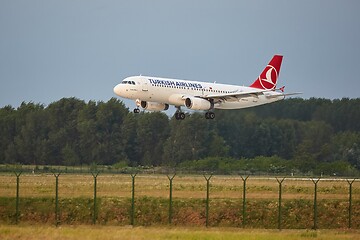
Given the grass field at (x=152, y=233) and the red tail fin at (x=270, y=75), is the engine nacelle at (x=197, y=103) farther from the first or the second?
the grass field at (x=152, y=233)

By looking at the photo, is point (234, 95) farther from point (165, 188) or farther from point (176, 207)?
point (176, 207)

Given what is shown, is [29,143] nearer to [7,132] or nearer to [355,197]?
[7,132]

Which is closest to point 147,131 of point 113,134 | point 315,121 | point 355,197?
point 113,134

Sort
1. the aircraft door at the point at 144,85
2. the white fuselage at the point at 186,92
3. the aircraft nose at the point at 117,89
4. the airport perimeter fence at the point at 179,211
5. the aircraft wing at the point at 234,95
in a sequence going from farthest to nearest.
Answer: the aircraft wing at the point at 234,95, the aircraft nose at the point at 117,89, the white fuselage at the point at 186,92, the aircraft door at the point at 144,85, the airport perimeter fence at the point at 179,211

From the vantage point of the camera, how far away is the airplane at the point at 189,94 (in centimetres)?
7000

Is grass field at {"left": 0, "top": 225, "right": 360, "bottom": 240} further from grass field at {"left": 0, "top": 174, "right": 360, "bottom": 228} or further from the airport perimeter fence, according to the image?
grass field at {"left": 0, "top": 174, "right": 360, "bottom": 228}

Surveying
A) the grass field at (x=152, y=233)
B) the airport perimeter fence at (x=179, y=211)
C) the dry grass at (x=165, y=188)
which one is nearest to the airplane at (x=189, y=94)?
the dry grass at (x=165, y=188)

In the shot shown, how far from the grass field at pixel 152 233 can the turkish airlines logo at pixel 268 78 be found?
43891 mm

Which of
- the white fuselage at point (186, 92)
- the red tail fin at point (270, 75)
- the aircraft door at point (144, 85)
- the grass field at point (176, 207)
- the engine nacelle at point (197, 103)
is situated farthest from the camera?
the red tail fin at point (270, 75)

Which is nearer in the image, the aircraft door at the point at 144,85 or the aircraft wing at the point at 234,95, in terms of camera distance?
the aircraft door at the point at 144,85

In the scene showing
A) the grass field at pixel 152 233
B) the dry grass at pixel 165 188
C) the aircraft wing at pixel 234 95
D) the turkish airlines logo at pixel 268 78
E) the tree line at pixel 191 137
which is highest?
the turkish airlines logo at pixel 268 78

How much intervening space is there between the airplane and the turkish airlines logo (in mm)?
889

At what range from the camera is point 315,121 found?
8081 cm

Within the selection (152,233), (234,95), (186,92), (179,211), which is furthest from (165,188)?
(234,95)
